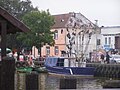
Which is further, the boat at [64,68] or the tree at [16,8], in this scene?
the tree at [16,8]

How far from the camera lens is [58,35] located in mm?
84375

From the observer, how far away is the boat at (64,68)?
137 ft

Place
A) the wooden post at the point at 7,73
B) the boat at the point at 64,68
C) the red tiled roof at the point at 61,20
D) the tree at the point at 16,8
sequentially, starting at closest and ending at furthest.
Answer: the wooden post at the point at 7,73 → the boat at the point at 64,68 → the tree at the point at 16,8 → the red tiled roof at the point at 61,20

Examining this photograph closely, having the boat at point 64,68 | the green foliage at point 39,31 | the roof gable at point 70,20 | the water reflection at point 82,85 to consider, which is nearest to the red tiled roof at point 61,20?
the roof gable at point 70,20

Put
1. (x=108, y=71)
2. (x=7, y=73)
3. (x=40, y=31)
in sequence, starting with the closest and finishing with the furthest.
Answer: (x=7, y=73) < (x=108, y=71) < (x=40, y=31)

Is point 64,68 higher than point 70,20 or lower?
lower

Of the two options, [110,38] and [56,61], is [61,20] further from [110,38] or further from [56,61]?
[56,61]

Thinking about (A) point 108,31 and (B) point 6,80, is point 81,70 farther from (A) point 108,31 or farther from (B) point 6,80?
(A) point 108,31

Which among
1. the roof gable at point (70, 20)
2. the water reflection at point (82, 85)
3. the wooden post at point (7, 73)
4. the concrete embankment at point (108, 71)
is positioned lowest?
the water reflection at point (82, 85)

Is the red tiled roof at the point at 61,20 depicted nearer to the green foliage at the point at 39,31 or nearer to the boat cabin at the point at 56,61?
the green foliage at the point at 39,31

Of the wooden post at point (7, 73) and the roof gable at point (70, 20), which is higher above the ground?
the roof gable at point (70, 20)

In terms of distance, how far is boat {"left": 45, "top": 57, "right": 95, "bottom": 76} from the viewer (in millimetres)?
41906

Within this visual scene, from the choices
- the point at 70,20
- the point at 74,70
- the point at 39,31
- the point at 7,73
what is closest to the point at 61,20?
the point at 70,20

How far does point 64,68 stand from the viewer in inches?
1661
